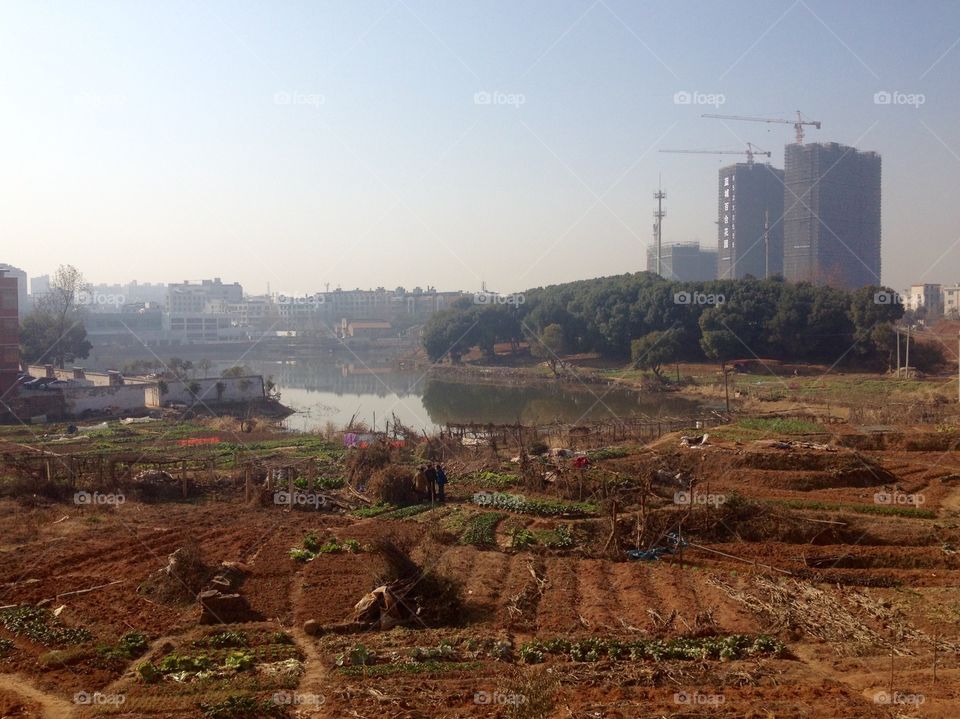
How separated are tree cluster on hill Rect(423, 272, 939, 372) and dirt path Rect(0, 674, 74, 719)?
108 feet

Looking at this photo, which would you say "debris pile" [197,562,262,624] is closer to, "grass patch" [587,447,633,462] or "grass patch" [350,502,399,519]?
"grass patch" [350,502,399,519]

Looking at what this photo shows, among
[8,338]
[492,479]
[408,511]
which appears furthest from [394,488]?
[8,338]

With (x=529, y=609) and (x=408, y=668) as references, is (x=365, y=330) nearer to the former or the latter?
(x=529, y=609)

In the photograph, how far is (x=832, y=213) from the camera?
259ft

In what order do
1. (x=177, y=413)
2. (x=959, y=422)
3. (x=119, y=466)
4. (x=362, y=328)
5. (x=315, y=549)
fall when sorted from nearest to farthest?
Answer: (x=315, y=549) < (x=119, y=466) < (x=959, y=422) < (x=177, y=413) < (x=362, y=328)

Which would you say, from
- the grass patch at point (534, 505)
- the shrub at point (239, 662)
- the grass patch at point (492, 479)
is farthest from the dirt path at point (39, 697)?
the grass patch at point (492, 479)

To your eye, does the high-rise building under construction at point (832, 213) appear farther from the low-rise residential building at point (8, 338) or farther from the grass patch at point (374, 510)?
the grass patch at point (374, 510)

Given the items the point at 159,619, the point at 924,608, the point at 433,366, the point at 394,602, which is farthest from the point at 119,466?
the point at 433,366

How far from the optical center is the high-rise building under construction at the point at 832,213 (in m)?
78.4

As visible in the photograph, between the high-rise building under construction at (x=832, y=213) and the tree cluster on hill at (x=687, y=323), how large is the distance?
3536 cm

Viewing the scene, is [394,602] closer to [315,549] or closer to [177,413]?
[315,549]

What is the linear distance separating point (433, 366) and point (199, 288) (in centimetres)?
7847

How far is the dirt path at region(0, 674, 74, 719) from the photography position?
568 centimetres

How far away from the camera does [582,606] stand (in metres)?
8.05
